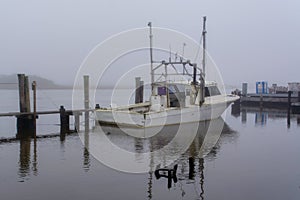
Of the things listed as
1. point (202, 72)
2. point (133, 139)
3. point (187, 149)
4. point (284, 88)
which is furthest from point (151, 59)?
point (284, 88)

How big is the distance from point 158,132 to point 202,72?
21.0ft

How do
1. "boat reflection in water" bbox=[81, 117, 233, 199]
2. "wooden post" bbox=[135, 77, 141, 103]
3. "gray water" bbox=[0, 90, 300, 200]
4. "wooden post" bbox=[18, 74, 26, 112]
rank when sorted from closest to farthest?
"gray water" bbox=[0, 90, 300, 200]
"boat reflection in water" bbox=[81, 117, 233, 199]
"wooden post" bbox=[18, 74, 26, 112]
"wooden post" bbox=[135, 77, 141, 103]

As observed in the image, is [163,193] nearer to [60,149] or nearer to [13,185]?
[13,185]

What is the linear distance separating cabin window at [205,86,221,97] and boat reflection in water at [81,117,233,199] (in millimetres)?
4147

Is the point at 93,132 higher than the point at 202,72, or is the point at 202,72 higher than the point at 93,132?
the point at 202,72

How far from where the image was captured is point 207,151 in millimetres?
14156

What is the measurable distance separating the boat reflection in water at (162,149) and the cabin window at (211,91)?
13.6ft

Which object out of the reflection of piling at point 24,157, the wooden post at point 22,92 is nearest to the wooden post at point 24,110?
the wooden post at point 22,92

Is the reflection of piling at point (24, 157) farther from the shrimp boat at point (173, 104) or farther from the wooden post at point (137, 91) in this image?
the wooden post at point (137, 91)

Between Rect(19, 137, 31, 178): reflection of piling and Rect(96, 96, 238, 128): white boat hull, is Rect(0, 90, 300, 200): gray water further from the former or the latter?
Rect(96, 96, 238, 128): white boat hull

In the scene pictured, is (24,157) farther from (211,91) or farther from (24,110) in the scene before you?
(211,91)

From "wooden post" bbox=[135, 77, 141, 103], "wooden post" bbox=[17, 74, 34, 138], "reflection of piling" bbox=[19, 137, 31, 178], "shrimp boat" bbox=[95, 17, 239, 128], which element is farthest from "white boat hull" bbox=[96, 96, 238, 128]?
"wooden post" bbox=[135, 77, 141, 103]

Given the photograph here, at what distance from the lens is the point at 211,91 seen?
26.6 metres

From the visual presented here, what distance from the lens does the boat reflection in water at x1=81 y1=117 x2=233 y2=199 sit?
414 inches
